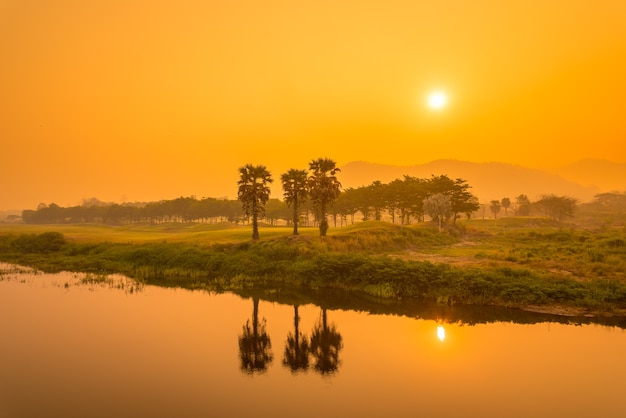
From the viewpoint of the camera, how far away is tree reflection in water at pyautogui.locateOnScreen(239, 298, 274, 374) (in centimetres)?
2497

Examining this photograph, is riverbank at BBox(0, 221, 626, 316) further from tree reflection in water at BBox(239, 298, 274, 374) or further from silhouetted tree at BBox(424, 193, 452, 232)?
silhouetted tree at BBox(424, 193, 452, 232)

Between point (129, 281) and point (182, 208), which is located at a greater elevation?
point (182, 208)

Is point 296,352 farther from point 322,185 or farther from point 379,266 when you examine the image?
point 322,185

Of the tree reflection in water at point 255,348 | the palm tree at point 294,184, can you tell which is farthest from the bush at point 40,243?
the tree reflection in water at point 255,348

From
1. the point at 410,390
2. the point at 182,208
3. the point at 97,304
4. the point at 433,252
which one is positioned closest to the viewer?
the point at 410,390

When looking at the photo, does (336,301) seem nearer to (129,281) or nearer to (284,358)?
(284,358)

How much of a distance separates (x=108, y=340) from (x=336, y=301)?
20.9m

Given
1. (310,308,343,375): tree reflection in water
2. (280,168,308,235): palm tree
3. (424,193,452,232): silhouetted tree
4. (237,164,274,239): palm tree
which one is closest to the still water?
(310,308,343,375): tree reflection in water

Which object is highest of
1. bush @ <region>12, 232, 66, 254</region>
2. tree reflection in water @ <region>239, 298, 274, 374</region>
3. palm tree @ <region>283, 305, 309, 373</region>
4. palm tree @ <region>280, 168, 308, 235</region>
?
palm tree @ <region>280, 168, 308, 235</region>

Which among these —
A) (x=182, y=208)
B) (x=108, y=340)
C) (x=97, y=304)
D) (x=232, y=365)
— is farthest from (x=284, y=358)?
(x=182, y=208)

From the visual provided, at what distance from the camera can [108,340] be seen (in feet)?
95.0

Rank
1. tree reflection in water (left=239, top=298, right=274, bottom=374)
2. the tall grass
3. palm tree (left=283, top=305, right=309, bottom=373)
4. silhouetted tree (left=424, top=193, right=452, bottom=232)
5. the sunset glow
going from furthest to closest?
silhouetted tree (left=424, top=193, right=452, bottom=232)
the tall grass
the sunset glow
palm tree (left=283, top=305, right=309, bottom=373)
tree reflection in water (left=239, top=298, right=274, bottom=374)

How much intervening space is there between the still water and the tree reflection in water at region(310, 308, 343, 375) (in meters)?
0.12

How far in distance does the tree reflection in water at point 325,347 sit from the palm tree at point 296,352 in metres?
0.55
